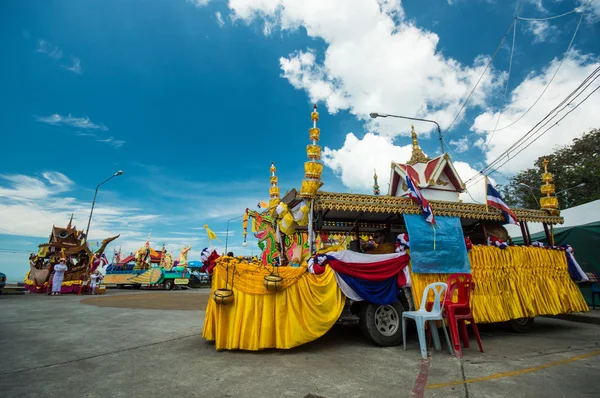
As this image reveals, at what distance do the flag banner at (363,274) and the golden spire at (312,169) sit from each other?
52.5 inches

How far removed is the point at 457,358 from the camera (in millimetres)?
4773

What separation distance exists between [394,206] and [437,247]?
132 centimetres

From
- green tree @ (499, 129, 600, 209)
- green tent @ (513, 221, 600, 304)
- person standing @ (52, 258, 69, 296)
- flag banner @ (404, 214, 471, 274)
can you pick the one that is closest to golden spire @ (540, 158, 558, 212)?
flag banner @ (404, 214, 471, 274)

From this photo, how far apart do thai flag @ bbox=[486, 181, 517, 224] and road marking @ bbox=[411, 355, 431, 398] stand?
490 cm

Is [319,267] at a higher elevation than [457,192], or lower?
lower

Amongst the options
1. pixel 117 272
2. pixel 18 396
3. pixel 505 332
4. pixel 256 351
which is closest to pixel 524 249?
pixel 505 332

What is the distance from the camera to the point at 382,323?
19.0 feet

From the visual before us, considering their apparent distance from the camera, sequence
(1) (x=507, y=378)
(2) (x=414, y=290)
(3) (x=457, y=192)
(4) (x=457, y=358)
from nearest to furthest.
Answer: (1) (x=507, y=378) → (4) (x=457, y=358) → (2) (x=414, y=290) → (3) (x=457, y=192)

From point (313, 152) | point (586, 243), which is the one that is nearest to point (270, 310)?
point (313, 152)

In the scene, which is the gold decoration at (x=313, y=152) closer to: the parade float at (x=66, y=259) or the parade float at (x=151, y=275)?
the parade float at (x=66, y=259)

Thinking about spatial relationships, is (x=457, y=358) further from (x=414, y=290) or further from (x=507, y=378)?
(x=414, y=290)

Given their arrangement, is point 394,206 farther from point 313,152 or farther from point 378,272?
point 313,152

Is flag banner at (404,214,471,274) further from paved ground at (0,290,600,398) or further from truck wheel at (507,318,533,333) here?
truck wheel at (507,318,533,333)

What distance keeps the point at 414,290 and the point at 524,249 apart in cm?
375
